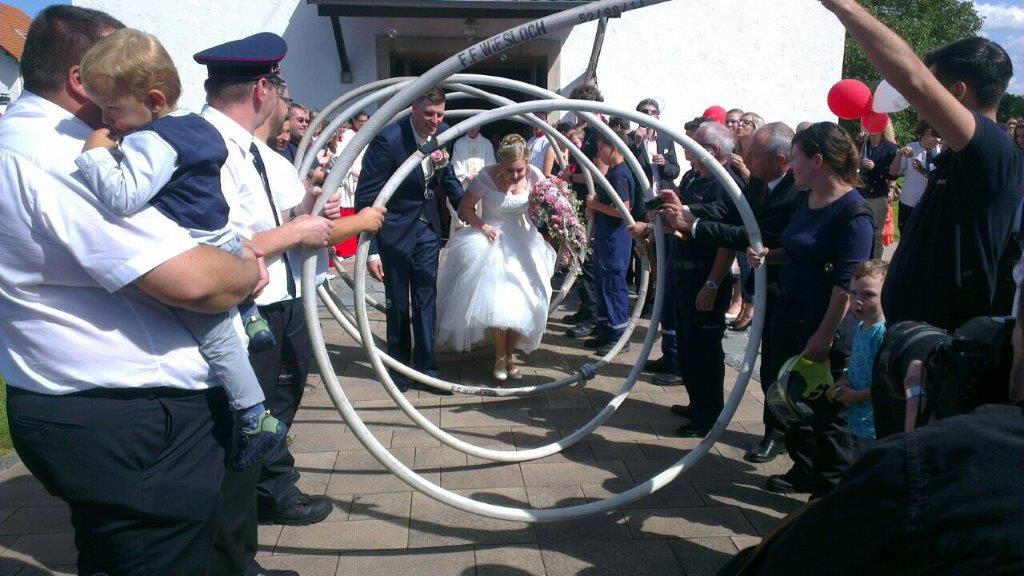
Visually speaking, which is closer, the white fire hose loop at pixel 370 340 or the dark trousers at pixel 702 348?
the white fire hose loop at pixel 370 340

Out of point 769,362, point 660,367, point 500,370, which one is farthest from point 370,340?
point 660,367

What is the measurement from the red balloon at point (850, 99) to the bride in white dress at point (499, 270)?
388 cm

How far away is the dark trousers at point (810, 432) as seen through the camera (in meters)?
3.62

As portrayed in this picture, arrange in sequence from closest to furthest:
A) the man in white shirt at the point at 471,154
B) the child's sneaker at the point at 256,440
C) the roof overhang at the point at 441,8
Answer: the child's sneaker at the point at 256,440 < the man in white shirt at the point at 471,154 < the roof overhang at the point at 441,8

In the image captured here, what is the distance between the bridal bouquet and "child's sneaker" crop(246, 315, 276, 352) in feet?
11.5

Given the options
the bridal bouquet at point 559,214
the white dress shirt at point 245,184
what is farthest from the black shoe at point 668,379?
the white dress shirt at point 245,184

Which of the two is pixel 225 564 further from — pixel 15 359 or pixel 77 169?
pixel 77 169

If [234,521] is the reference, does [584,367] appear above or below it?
above

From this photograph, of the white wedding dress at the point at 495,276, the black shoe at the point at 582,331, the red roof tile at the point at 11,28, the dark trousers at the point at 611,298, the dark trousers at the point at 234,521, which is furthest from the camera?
the red roof tile at the point at 11,28

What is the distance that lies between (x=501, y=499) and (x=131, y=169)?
8.49 ft

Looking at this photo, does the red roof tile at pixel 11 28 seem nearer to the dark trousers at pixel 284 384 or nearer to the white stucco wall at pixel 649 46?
the white stucco wall at pixel 649 46

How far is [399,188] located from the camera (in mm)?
5402

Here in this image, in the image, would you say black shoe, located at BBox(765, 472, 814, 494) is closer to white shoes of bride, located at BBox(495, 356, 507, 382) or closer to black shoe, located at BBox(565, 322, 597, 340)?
white shoes of bride, located at BBox(495, 356, 507, 382)

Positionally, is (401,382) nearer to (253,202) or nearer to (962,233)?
(253,202)
